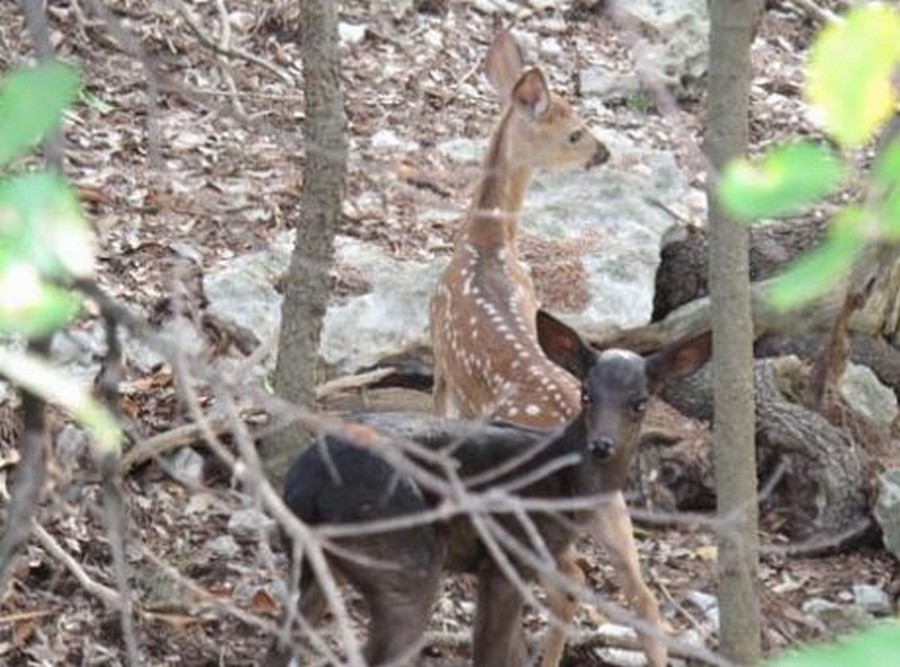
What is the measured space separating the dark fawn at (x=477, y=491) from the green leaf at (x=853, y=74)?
11.8 ft

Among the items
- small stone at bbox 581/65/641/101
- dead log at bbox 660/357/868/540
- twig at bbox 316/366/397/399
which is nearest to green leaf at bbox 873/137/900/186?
twig at bbox 316/366/397/399

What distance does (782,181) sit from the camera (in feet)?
6.02

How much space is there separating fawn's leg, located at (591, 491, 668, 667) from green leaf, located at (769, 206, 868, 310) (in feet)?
14.4

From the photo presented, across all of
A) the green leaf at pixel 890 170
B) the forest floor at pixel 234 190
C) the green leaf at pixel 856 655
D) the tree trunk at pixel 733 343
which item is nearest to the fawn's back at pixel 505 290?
the forest floor at pixel 234 190

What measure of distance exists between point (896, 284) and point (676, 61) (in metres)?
2.80

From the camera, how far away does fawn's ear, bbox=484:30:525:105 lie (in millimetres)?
9430

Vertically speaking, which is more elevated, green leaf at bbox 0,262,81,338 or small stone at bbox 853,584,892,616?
green leaf at bbox 0,262,81,338

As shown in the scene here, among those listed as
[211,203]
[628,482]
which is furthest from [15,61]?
[628,482]

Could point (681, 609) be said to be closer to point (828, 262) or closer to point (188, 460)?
point (188, 460)

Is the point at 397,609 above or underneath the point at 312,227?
underneath

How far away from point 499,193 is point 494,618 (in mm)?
2680

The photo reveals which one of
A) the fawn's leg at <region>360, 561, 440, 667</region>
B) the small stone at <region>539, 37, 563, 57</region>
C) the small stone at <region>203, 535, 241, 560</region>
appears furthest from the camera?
the small stone at <region>539, 37, 563, 57</region>

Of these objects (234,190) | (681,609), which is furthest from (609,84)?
(681,609)

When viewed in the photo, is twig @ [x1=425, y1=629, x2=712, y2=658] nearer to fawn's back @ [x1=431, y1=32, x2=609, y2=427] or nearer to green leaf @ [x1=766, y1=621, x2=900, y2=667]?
fawn's back @ [x1=431, y1=32, x2=609, y2=427]
